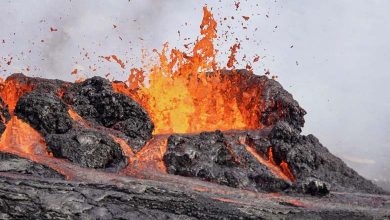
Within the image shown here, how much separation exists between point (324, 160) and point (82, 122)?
2740cm

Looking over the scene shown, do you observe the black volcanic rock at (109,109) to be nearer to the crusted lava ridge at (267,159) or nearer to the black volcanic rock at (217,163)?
the crusted lava ridge at (267,159)

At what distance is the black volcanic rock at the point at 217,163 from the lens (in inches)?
1313

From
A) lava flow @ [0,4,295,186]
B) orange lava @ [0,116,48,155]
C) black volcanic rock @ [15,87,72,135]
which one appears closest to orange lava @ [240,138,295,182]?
lava flow @ [0,4,295,186]

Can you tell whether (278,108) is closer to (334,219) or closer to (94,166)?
(94,166)

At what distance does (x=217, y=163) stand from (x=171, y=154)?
444 centimetres

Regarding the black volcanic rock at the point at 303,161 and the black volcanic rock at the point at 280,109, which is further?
the black volcanic rock at the point at 280,109

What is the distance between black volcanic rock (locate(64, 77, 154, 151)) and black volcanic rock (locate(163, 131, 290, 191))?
4568mm

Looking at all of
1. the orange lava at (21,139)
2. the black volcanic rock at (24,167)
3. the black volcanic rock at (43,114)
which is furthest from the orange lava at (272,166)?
the black volcanic rock at (24,167)

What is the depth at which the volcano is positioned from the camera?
1659cm

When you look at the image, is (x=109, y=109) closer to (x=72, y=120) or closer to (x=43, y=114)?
(x=72, y=120)

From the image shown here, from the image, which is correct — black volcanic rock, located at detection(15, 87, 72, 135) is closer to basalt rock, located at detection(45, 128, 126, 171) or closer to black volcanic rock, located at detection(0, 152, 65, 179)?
basalt rock, located at detection(45, 128, 126, 171)

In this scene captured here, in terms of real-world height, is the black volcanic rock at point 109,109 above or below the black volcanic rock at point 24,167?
above

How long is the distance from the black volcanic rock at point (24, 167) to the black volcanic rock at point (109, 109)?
14.8 metres

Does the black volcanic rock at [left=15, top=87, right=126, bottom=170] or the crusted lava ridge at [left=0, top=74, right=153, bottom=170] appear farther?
the crusted lava ridge at [left=0, top=74, right=153, bottom=170]
